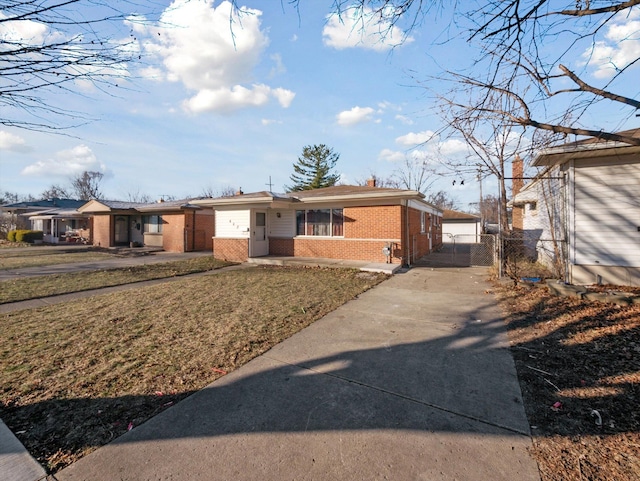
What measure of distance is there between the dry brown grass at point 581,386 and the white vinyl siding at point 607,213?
227 centimetres

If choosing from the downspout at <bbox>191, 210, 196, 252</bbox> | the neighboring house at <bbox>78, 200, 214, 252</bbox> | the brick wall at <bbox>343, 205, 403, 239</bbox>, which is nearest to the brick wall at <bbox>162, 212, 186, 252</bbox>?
the neighboring house at <bbox>78, 200, 214, 252</bbox>

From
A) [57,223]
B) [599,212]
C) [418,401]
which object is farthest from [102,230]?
[599,212]

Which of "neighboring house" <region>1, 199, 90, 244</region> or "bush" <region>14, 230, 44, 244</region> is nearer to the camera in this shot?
"bush" <region>14, 230, 44, 244</region>

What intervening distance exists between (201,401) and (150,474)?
832 millimetres

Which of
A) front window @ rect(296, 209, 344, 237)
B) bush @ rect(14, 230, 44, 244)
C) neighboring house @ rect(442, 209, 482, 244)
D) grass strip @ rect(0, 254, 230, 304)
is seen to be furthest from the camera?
neighboring house @ rect(442, 209, 482, 244)

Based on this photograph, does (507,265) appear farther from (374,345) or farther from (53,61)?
(53,61)

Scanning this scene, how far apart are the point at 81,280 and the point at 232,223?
6424mm

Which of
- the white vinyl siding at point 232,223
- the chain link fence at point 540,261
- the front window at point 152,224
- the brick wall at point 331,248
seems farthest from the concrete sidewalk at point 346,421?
the front window at point 152,224

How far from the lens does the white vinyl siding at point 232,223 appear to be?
14.1 metres

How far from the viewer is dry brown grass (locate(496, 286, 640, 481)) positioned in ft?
6.99

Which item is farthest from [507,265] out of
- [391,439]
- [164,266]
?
[164,266]

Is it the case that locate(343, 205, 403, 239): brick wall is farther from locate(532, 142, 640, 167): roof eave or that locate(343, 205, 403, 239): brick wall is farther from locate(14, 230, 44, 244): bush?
locate(14, 230, 44, 244): bush

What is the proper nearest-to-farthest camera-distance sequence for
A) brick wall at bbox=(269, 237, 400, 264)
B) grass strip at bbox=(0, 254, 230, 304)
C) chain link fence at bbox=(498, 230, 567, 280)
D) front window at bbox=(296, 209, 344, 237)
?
1. grass strip at bbox=(0, 254, 230, 304)
2. chain link fence at bbox=(498, 230, 567, 280)
3. brick wall at bbox=(269, 237, 400, 264)
4. front window at bbox=(296, 209, 344, 237)

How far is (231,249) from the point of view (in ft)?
47.5
